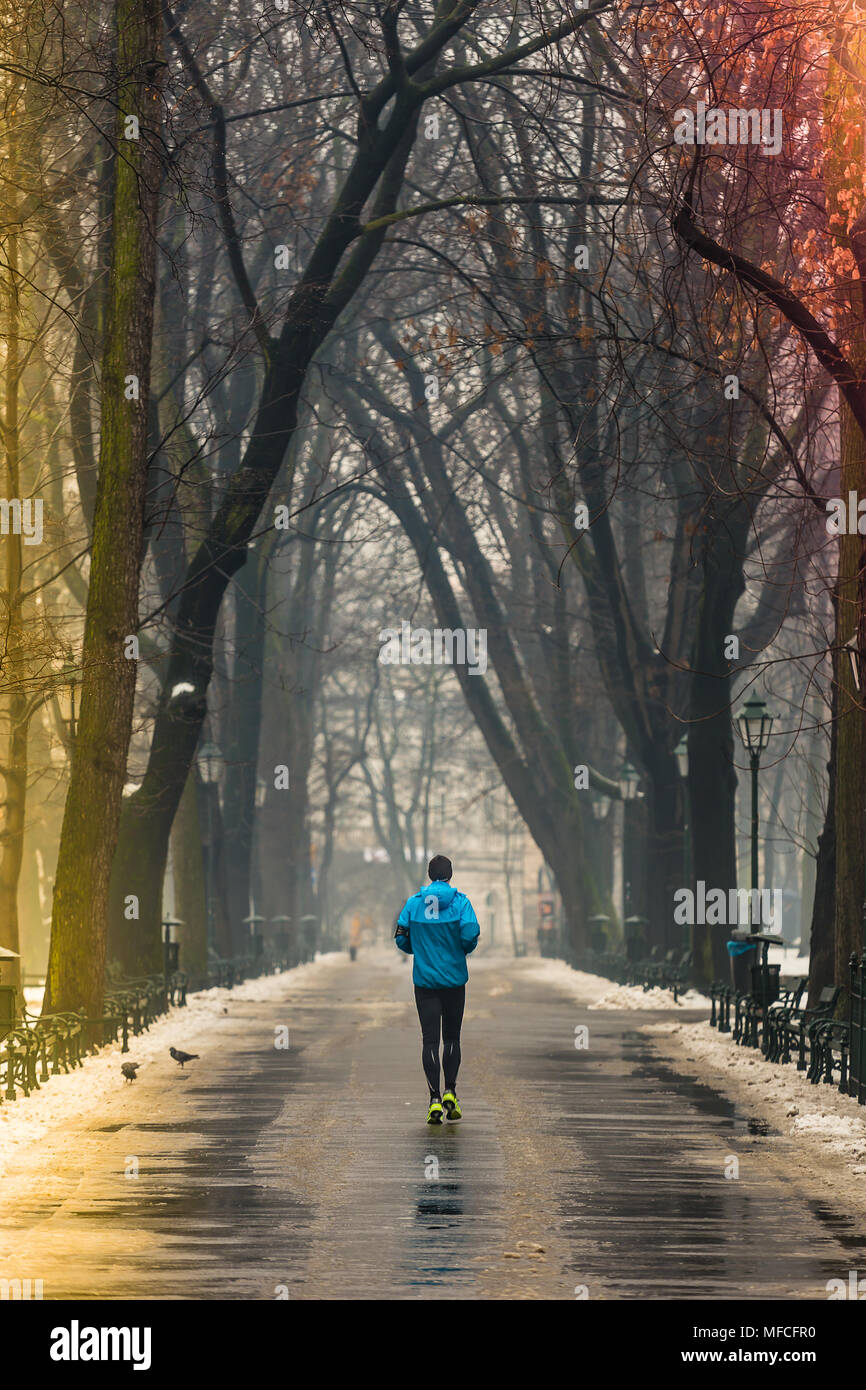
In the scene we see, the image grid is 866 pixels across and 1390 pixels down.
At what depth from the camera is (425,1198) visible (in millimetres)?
11375

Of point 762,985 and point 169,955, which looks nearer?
point 762,985

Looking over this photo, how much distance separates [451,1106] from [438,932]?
1.38 metres

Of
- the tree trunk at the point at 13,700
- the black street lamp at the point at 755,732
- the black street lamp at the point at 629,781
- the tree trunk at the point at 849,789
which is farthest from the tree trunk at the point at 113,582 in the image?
the black street lamp at the point at 629,781

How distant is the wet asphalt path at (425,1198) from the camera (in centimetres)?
903

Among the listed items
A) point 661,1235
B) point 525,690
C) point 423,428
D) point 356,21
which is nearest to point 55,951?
point 661,1235

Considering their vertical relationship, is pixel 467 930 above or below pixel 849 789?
below

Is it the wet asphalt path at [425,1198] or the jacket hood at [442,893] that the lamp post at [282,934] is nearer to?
the wet asphalt path at [425,1198]

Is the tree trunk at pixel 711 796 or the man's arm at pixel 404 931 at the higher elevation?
the tree trunk at pixel 711 796

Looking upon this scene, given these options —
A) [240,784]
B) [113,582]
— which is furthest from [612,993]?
[113,582]

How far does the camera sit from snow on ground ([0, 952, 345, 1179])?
14258 millimetres

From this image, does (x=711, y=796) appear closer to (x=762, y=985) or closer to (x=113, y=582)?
(x=762, y=985)

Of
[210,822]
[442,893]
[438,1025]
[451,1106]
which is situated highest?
[210,822]

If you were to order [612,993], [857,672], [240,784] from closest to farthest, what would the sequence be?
[857,672], [612,993], [240,784]

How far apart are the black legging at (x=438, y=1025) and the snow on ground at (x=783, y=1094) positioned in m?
2.43
